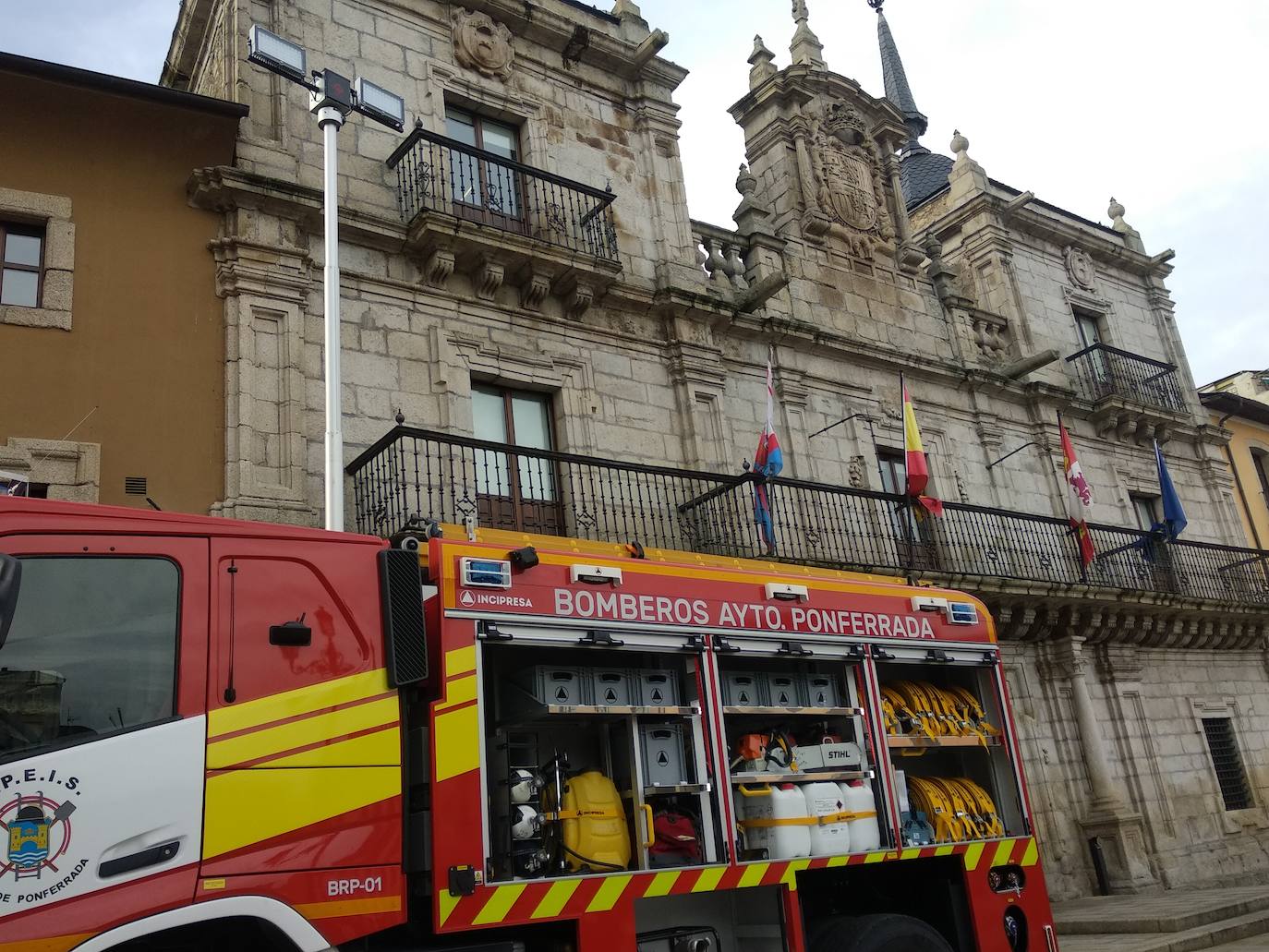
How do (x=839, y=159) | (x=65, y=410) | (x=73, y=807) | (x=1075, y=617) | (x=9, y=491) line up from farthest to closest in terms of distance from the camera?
(x=839, y=159), (x=1075, y=617), (x=65, y=410), (x=9, y=491), (x=73, y=807)

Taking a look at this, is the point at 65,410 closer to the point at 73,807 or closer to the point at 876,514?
the point at 73,807

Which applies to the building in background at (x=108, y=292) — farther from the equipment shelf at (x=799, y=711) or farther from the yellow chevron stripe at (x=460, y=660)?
the equipment shelf at (x=799, y=711)

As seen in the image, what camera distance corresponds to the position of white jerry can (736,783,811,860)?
6234mm

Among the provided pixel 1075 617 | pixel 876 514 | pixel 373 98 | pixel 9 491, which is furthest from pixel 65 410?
pixel 1075 617

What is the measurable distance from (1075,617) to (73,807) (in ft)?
51.5

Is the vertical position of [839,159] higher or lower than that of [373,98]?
higher

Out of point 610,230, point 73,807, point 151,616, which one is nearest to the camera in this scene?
point 73,807

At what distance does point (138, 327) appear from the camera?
408 inches

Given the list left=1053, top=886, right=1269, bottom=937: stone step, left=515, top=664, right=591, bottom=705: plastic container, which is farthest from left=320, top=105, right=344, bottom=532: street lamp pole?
left=1053, top=886, right=1269, bottom=937: stone step

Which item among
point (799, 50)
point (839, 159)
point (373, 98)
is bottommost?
point (373, 98)

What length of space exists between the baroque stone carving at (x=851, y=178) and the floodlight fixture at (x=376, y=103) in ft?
31.8

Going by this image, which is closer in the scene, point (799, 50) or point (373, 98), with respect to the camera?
point (373, 98)

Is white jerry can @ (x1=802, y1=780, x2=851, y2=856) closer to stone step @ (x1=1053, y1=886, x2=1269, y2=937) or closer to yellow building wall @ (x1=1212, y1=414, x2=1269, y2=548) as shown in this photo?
stone step @ (x1=1053, y1=886, x2=1269, y2=937)

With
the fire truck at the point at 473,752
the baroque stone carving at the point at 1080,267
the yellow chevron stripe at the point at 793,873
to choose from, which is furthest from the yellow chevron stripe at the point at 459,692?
the baroque stone carving at the point at 1080,267
